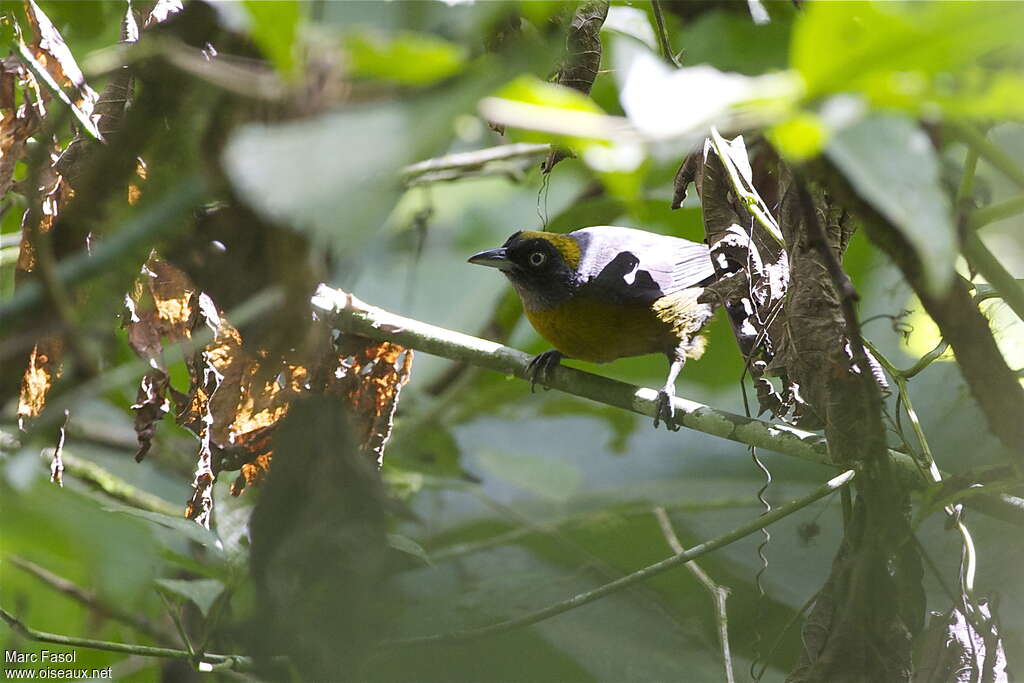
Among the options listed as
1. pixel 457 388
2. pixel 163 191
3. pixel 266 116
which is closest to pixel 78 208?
pixel 163 191

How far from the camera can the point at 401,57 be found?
0.66m

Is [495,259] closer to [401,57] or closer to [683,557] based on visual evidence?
[683,557]

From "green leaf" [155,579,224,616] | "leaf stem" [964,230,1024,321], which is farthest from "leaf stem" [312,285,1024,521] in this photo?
"green leaf" [155,579,224,616]

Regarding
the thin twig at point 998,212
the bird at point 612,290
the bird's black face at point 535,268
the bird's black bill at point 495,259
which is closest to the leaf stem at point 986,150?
the thin twig at point 998,212

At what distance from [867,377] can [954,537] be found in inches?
69.1

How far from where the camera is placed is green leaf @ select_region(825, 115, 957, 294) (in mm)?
624

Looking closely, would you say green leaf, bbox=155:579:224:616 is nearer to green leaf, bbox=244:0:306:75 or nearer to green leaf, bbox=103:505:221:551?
green leaf, bbox=103:505:221:551

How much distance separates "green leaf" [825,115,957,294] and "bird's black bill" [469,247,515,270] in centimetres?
307

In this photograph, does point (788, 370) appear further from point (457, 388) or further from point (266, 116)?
point (457, 388)

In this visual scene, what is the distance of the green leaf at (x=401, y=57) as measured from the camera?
0.65 m

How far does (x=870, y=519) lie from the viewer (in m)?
1.66

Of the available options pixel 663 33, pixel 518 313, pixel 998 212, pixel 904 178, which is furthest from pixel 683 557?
pixel 518 313

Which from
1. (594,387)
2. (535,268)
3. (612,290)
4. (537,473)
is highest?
(535,268)

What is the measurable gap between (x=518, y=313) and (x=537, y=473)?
1798 millimetres
